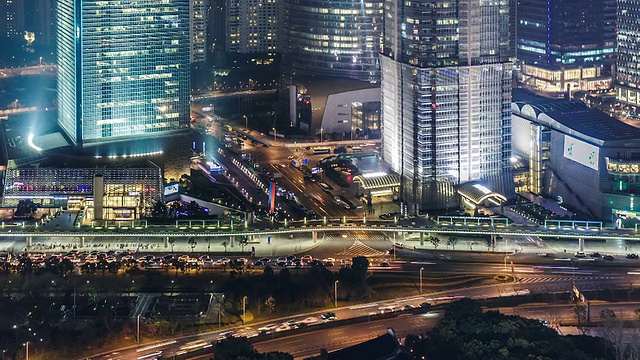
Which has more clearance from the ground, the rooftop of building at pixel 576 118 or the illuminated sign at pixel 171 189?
the rooftop of building at pixel 576 118

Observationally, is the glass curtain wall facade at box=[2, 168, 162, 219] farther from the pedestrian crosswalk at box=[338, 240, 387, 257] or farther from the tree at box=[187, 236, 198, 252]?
the pedestrian crosswalk at box=[338, 240, 387, 257]

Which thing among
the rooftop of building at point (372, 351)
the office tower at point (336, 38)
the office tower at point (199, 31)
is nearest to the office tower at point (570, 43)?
the office tower at point (336, 38)

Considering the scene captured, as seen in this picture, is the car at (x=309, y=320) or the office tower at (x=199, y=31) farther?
the office tower at (x=199, y=31)

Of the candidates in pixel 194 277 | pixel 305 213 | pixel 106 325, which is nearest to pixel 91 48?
pixel 305 213

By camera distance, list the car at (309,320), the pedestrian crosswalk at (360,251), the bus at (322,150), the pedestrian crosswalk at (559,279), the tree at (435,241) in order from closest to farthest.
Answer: the car at (309,320), the pedestrian crosswalk at (559,279), the pedestrian crosswalk at (360,251), the tree at (435,241), the bus at (322,150)

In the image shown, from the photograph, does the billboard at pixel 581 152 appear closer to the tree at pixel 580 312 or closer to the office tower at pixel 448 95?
the office tower at pixel 448 95

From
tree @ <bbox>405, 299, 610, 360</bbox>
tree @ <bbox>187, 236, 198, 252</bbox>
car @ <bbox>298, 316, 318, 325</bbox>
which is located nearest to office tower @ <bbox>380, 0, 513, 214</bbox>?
tree @ <bbox>187, 236, 198, 252</bbox>

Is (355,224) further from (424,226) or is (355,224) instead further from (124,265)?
(124,265)
